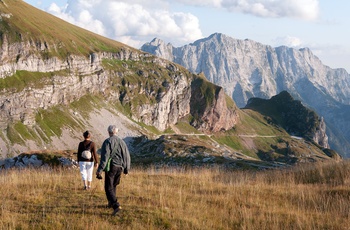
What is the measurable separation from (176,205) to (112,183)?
259 centimetres

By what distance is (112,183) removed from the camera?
12281 millimetres

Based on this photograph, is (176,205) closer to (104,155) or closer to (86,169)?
(104,155)

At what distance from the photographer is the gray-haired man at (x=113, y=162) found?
12.0 metres

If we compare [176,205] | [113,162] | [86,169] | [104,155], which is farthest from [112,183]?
[86,169]

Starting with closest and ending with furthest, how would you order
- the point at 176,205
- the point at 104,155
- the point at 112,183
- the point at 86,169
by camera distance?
the point at 104,155, the point at 112,183, the point at 176,205, the point at 86,169

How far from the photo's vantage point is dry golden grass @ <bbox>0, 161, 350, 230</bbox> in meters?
11.0


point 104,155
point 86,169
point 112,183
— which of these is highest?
point 104,155

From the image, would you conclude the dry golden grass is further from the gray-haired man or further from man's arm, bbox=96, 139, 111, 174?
man's arm, bbox=96, 139, 111, 174

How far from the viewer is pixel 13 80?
585ft

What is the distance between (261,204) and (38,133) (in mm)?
168073

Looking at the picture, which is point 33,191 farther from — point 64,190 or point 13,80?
point 13,80

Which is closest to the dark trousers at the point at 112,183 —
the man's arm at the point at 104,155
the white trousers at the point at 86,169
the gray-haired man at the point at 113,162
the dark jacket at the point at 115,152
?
the gray-haired man at the point at 113,162

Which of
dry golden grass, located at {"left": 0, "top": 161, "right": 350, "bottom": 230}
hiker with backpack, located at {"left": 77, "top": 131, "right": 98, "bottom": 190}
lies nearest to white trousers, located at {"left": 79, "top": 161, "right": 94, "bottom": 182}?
hiker with backpack, located at {"left": 77, "top": 131, "right": 98, "bottom": 190}

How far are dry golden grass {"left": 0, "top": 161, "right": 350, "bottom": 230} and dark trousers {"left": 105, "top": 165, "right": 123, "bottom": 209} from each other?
16.6 inches
